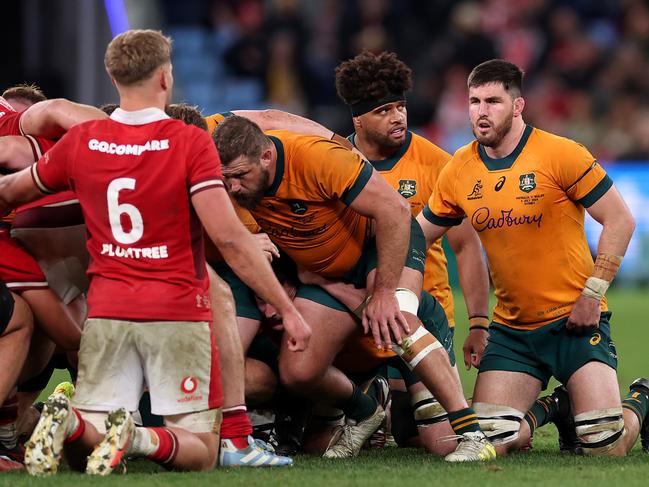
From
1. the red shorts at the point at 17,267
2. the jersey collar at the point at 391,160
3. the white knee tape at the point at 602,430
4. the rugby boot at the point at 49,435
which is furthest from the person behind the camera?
the jersey collar at the point at 391,160

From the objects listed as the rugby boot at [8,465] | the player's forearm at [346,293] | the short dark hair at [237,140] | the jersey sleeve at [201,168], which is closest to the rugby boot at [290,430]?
the player's forearm at [346,293]

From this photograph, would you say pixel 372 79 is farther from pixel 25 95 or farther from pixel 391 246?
pixel 25 95

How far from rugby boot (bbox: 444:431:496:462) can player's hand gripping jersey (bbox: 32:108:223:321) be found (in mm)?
1459

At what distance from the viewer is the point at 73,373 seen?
7051 millimetres

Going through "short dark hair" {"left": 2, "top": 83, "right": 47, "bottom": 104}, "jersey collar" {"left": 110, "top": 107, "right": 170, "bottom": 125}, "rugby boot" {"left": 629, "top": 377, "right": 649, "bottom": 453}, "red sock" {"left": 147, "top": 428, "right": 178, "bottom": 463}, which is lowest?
"rugby boot" {"left": 629, "top": 377, "right": 649, "bottom": 453}

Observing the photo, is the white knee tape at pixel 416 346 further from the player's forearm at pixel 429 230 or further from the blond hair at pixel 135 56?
the blond hair at pixel 135 56

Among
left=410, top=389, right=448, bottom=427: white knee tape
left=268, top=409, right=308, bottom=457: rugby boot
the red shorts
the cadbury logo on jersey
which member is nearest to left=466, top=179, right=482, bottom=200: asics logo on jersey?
the cadbury logo on jersey

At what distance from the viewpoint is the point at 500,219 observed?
679 cm

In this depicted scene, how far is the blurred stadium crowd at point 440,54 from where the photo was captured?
1866 cm

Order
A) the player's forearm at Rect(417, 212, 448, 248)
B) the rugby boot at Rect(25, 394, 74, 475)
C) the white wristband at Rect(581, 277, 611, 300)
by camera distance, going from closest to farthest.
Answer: the rugby boot at Rect(25, 394, 74, 475) < the white wristband at Rect(581, 277, 611, 300) < the player's forearm at Rect(417, 212, 448, 248)

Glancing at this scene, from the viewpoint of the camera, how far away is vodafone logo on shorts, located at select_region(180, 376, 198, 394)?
5387 mm

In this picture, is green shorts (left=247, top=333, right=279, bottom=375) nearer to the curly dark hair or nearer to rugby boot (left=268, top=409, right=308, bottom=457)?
rugby boot (left=268, top=409, right=308, bottom=457)

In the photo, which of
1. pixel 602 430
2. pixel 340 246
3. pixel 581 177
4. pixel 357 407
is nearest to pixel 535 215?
pixel 581 177

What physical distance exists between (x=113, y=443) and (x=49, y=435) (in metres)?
0.25
